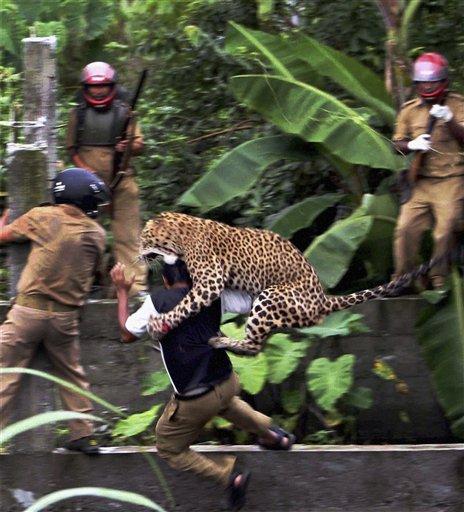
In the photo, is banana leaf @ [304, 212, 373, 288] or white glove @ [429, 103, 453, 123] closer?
white glove @ [429, 103, 453, 123]

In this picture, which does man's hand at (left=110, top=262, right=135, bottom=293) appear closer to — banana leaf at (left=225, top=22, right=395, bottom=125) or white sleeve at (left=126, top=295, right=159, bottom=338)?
white sleeve at (left=126, top=295, right=159, bottom=338)

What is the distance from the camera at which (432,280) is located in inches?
285

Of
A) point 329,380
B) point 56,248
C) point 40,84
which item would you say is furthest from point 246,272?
point 40,84

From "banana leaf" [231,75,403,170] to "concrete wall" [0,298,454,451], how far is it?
3.25 feet

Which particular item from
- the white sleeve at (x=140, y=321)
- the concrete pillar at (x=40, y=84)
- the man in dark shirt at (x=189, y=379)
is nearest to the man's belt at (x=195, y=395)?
the man in dark shirt at (x=189, y=379)

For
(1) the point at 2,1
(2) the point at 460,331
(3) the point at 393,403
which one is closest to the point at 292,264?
(2) the point at 460,331

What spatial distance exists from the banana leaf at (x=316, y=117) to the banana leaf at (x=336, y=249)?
1.44 ft

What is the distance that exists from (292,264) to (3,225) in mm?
1608

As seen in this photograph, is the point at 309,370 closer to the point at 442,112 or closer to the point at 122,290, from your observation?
the point at 122,290

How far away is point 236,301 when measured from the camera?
5992 millimetres

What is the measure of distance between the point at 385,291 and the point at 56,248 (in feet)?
7.11

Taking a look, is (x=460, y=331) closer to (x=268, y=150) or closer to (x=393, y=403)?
(x=393, y=403)

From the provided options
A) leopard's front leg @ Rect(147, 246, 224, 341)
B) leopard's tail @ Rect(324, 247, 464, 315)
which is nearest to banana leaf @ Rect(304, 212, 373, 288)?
leopard's tail @ Rect(324, 247, 464, 315)

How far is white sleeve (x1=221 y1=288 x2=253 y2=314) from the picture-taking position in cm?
590
